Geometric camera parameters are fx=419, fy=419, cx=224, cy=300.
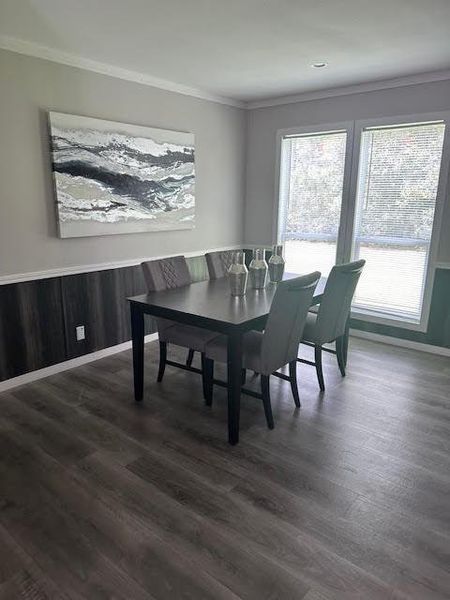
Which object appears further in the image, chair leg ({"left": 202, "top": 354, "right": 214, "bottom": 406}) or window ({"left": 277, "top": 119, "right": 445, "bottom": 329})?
window ({"left": 277, "top": 119, "right": 445, "bottom": 329})

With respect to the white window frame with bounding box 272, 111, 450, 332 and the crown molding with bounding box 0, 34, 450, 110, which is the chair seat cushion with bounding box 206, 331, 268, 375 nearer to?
the white window frame with bounding box 272, 111, 450, 332

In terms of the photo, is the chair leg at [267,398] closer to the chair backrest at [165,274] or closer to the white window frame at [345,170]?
the chair backrest at [165,274]

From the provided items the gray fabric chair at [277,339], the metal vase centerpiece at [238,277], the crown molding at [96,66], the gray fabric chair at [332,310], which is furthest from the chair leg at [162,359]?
the crown molding at [96,66]

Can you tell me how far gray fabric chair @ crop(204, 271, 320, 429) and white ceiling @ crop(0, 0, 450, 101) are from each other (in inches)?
61.8

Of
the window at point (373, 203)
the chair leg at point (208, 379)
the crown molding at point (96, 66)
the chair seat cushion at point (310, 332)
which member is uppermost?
the crown molding at point (96, 66)

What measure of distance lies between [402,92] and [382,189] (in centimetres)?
87

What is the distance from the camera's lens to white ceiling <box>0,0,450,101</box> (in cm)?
238

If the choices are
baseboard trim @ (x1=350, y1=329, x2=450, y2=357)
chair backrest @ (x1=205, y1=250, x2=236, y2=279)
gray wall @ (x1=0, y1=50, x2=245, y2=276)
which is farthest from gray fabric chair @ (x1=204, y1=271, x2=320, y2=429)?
baseboard trim @ (x1=350, y1=329, x2=450, y2=357)

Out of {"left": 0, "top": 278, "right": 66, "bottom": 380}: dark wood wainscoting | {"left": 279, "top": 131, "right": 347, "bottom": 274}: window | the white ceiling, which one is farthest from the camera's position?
{"left": 279, "top": 131, "right": 347, "bottom": 274}: window

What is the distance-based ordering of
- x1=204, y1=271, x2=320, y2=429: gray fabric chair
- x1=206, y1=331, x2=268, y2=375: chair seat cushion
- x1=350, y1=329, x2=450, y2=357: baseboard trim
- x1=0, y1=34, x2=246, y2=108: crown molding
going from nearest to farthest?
x1=204, y1=271, x2=320, y2=429: gray fabric chair, x1=206, y1=331, x2=268, y2=375: chair seat cushion, x1=0, y1=34, x2=246, y2=108: crown molding, x1=350, y1=329, x2=450, y2=357: baseboard trim

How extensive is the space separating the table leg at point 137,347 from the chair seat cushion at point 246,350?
19.9 inches

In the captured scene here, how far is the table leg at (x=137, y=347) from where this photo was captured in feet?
9.59

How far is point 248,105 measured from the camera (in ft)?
16.1

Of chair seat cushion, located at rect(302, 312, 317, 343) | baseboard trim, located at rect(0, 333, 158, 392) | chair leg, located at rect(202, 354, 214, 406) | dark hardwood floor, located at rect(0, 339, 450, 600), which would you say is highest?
chair seat cushion, located at rect(302, 312, 317, 343)
